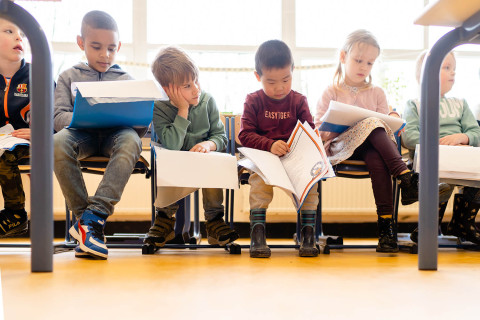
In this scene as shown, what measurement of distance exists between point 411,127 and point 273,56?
68cm

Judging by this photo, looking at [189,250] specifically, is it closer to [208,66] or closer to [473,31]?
[473,31]

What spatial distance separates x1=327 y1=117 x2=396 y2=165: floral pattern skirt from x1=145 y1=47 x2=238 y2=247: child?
40cm

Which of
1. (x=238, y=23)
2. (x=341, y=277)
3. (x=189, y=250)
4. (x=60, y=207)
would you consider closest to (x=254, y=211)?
(x=189, y=250)

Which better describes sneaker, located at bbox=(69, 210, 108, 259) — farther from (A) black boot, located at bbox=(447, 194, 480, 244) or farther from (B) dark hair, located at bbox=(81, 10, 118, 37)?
(A) black boot, located at bbox=(447, 194, 480, 244)

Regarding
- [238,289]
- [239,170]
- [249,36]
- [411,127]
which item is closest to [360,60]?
[411,127]

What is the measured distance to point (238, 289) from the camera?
39.3 inches

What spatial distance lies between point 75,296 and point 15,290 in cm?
12

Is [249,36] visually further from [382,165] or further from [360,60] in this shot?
[382,165]

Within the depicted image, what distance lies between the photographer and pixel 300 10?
3.46 metres

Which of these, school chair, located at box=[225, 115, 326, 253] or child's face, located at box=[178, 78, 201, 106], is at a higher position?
child's face, located at box=[178, 78, 201, 106]

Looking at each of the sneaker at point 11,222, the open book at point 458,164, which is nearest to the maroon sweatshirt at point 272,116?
the open book at point 458,164

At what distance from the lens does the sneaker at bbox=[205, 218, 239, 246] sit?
1.74 m

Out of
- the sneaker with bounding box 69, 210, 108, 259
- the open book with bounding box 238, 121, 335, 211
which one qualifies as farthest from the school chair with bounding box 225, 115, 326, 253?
the sneaker with bounding box 69, 210, 108, 259

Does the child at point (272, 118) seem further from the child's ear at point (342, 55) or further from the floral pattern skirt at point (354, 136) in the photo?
the child's ear at point (342, 55)
